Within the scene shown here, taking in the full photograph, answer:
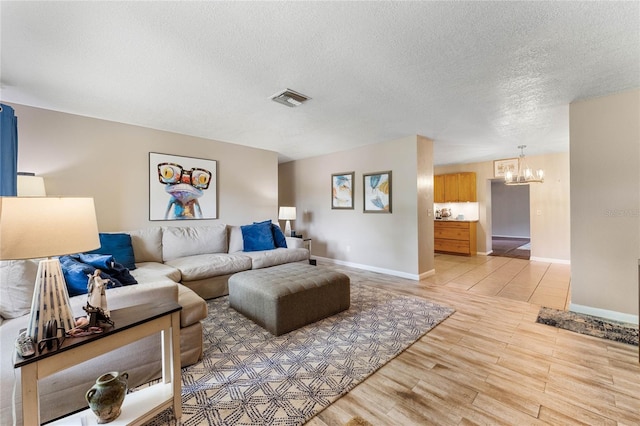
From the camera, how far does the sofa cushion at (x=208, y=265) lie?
3152 millimetres

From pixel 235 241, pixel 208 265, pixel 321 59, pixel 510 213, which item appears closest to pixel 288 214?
pixel 235 241

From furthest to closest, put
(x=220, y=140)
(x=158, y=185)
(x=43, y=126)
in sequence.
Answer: (x=220, y=140)
(x=158, y=185)
(x=43, y=126)

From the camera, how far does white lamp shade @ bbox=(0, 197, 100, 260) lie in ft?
3.16

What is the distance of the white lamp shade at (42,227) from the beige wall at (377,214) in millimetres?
4160

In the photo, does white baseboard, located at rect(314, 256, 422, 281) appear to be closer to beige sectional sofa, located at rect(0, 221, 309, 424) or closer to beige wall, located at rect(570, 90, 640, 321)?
beige wall, located at rect(570, 90, 640, 321)

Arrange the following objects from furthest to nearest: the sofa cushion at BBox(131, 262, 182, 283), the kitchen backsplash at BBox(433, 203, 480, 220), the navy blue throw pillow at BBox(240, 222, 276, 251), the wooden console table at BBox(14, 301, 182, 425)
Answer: the kitchen backsplash at BBox(433, 203, 480, 220) < the navy blue throw pillow at BBox(240, 222, 276, 251) < the sofa cushion at BBox(131, 262, 182, 283) < the wooden console table at BBox(14, 301, 182, 425)

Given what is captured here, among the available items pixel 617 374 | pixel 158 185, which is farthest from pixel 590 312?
pixel 158 185

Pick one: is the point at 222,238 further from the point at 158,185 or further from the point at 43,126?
the point at 43,126

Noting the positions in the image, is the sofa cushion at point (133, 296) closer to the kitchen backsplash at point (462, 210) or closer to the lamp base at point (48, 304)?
the lamp base at point (48, 304)

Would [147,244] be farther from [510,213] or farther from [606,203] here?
[510,213]

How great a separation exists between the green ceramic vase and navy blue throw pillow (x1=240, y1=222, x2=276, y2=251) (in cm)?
301

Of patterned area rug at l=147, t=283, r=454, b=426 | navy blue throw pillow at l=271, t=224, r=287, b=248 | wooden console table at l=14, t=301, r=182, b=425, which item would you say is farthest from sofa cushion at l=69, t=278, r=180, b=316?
navy blue throw pillow at l=271, t=224, r=287, b=248

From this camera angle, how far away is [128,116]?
11.0ft

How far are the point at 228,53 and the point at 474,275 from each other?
197 inches
